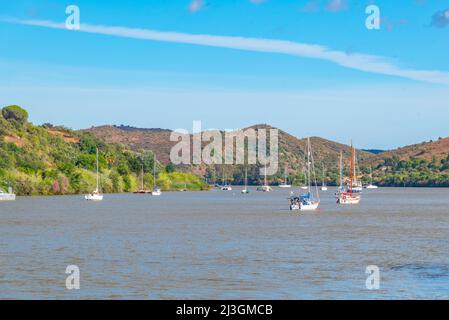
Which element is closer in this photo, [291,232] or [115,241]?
[115,241]

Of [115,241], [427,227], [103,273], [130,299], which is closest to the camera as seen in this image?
[130,299]

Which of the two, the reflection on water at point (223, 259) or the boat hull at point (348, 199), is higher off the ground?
the boat hull at point (348, 199)

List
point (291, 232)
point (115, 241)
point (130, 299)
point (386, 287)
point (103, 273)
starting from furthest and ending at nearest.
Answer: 1. point (291, 232)
2. point (115, 241)
3. point (103, 273)
4. point (386, 287)
5. point (130, 299)

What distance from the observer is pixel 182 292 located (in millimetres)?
41438

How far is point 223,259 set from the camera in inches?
2191

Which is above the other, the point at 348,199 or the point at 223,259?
the point at 348,199

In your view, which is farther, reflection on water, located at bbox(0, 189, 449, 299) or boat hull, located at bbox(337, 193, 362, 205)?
boat hull, located at bbox(337, 193, 362, 205)

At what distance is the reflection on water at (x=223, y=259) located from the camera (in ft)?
137

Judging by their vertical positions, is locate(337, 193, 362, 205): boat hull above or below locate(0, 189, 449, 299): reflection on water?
above

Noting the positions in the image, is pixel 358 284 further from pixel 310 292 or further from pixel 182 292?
pixel 182 292

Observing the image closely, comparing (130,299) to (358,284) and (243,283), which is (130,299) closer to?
(243,283)

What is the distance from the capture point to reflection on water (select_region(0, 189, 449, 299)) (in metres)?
41.8

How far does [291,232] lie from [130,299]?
42.5 m
